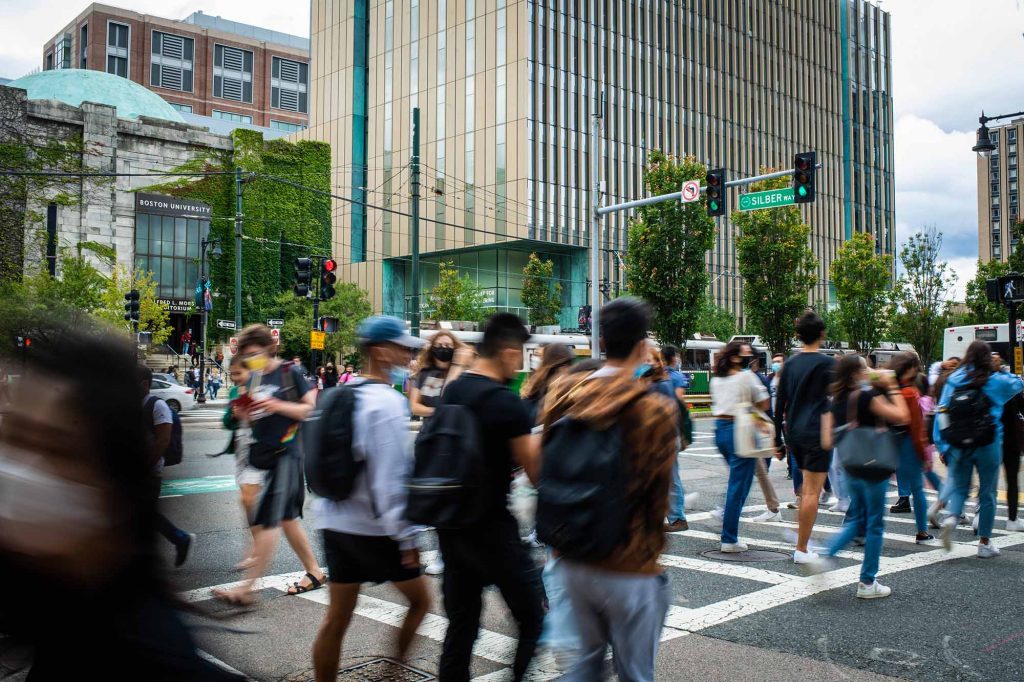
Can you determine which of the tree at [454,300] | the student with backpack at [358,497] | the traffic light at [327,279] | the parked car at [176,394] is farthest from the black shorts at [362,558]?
the tree at [454,300]

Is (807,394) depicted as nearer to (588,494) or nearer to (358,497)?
(358,497)

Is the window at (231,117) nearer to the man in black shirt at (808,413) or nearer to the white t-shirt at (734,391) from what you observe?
the white t-shirt at (734,391)

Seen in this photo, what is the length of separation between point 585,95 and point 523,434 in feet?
187

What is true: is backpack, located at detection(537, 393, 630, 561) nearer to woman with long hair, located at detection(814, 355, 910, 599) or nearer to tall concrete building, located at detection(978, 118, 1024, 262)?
woman with long hair, located at detection(814, 355, 910, 599)

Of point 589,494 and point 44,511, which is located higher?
point 44,511

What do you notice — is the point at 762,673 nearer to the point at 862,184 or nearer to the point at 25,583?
the point at 25,583

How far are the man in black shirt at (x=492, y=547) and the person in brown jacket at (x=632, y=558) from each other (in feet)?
2.15

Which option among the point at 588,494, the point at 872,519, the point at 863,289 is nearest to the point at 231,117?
the point at 863,289

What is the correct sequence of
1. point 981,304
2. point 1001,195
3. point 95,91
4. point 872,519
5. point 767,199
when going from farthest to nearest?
1. point 1001,195
2. point 95,91
3. point 981,304
4. point 767,199
5. point 872,519

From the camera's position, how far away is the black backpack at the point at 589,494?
9.42ft

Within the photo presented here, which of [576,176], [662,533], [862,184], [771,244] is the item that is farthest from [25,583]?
[862,184]

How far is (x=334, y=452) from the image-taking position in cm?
383

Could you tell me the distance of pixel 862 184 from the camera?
82.1 metres

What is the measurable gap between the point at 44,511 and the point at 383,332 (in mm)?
2426
